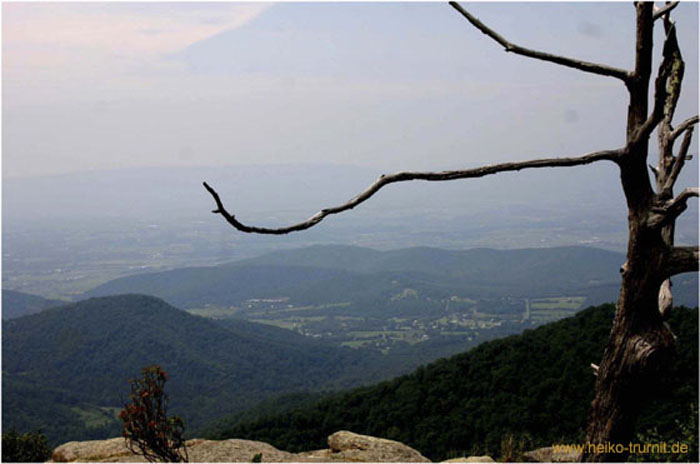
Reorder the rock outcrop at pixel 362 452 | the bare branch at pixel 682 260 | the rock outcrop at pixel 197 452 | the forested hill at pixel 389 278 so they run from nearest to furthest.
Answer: the bare branch at pixel 682 260
the rock outcrop at pixel 197 452
the rock outcrop at pixel 362 452
the forested hill at pixel 389 278

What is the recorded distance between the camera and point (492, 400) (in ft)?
60.8

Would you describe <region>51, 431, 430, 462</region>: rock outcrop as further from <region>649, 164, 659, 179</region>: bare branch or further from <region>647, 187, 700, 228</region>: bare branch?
<region>647, 187, 700, 228</region>: bare branch

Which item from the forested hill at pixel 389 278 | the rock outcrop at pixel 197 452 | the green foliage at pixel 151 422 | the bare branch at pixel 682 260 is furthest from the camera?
the forested hill at pixel 389 278

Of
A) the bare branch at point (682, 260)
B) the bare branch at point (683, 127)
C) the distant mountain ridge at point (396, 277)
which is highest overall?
the bare branch at point (683, 127)

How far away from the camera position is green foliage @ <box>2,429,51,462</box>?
1030 centimetres

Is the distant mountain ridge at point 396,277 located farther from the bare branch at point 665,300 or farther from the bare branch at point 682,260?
Answer: the bare branch at point 682,260

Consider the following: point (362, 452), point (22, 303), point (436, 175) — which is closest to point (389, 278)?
point (22, 303)

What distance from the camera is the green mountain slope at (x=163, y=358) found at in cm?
5784

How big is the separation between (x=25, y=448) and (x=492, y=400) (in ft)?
42.2

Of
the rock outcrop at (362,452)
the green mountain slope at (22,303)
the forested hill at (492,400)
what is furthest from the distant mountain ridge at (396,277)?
the rock outcrop at (362,452)

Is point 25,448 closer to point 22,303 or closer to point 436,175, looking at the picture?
point 436,175

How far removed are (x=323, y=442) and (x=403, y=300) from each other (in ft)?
360

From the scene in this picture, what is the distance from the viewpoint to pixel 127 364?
69.8 meters

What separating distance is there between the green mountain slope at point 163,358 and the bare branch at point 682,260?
5113 cm
